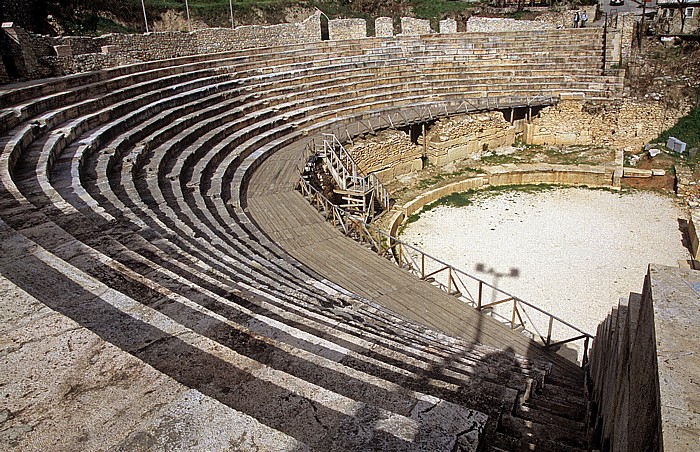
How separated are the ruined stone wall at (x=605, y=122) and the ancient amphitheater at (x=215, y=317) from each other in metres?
Result: 8.83

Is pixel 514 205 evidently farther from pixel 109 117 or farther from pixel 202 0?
pixel 202 0

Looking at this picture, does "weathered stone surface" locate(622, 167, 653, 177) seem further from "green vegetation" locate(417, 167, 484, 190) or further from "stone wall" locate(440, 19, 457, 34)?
"stone wall" locate(440, 19, 457, 34)

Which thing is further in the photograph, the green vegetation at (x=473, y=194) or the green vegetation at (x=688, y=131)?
the green vegetation at (x=688, y=131)

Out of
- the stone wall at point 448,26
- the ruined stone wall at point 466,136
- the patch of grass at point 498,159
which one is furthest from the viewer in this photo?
the stone wall at point 448,26

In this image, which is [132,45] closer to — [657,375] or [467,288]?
[467,288]

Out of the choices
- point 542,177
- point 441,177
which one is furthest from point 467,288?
point 542,177

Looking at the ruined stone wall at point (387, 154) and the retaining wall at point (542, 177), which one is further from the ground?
the ruined stone wall at point (387, 154)

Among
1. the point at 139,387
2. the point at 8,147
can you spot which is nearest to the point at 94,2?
the point at 8,147

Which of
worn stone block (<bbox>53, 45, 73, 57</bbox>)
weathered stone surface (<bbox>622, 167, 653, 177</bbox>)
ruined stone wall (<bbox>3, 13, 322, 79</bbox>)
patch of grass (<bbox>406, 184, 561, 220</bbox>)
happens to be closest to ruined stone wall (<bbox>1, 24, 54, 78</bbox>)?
ruined stone wall (<bbox>3, 13, 322, 79</bbox>)

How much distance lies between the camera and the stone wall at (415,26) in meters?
24.5

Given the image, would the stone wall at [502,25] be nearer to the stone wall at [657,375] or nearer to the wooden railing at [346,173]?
the wooden railing at [346,173]

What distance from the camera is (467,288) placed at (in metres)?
11.0

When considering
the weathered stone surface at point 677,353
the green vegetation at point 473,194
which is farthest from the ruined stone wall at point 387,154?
the weathered stone surface at point 677,353

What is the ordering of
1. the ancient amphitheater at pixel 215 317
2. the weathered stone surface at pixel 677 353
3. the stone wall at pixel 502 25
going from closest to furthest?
the weathered stone surface at pixel 677 353 < the ancient amphitheater at pixel 215 317 < the stone wall at pixel 502 25
